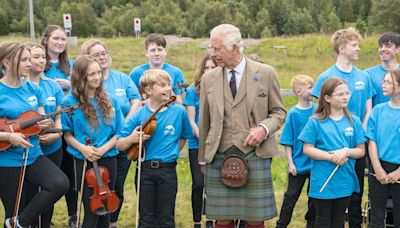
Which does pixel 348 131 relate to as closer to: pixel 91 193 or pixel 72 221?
pixel 91 193

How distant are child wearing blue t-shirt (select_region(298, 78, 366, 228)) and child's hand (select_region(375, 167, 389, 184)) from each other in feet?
0.66

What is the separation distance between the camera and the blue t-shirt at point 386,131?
4.93m

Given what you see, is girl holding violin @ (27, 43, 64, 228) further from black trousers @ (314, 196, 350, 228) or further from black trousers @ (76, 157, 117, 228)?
black trousers @ (314, 196, 350, 228)

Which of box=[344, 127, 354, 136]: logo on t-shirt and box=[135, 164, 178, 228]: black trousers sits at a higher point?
box=[344, 127, 354, 136]: logo on t-shirt

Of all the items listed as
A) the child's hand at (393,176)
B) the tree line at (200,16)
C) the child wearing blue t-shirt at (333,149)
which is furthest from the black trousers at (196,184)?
the tree line at (200,16)

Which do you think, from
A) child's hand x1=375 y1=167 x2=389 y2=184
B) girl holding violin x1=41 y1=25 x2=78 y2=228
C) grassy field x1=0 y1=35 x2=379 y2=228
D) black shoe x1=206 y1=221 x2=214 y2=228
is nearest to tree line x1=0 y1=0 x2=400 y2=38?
grassy field x1=0 y1=35 x2=379 y2=228

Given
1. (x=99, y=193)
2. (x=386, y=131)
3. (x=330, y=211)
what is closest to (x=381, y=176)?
(x=386, y=131)

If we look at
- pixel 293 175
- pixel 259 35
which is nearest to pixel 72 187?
pixel 293 175

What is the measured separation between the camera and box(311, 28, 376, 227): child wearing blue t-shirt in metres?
5.50

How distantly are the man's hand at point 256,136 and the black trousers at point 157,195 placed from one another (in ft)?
3.43

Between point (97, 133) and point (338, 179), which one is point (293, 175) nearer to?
point (338, 179)

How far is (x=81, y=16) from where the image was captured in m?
67.1

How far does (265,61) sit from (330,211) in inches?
876

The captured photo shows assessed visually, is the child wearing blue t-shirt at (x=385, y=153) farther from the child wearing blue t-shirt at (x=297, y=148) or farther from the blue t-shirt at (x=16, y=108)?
the blue t-shirt at (x=16, y=108)
